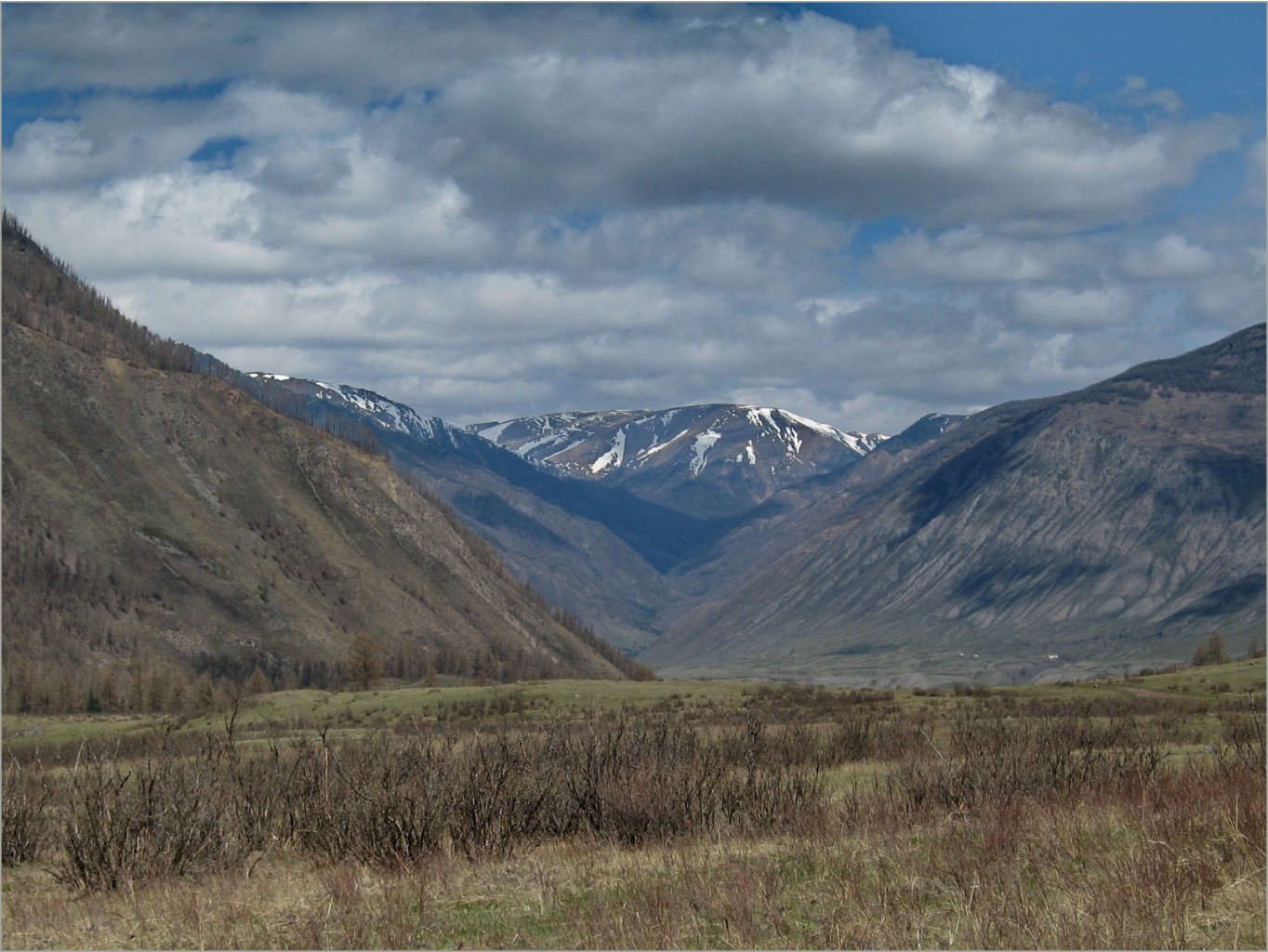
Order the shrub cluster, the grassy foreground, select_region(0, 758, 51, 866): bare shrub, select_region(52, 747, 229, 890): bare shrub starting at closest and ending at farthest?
1. the grassy foreground
2. select_region(52, 747, 229, 890): bare shrub
3. the shrub cluster
4. select_region(0, 758, 51, 866): bare shrub

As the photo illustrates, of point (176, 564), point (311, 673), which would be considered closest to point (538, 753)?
point (311, 673)

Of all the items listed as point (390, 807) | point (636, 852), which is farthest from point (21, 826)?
point (636, 852)

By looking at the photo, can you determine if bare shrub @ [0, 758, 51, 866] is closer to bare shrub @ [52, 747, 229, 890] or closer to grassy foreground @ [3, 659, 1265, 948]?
grassy foreground @ [3, 659, 1265, 948]

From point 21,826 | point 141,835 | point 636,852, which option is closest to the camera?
point 636,852

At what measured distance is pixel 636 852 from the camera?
63.7 ft

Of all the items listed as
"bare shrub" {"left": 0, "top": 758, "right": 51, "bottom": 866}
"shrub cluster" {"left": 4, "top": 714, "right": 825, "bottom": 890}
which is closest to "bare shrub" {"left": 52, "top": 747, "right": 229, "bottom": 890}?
"shrub cluster" {"left": 4, "top": 714, "right": 825, "bottom": 890}

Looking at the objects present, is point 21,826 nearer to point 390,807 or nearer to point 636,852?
point 390,807

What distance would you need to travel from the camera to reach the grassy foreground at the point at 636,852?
45.0 feet

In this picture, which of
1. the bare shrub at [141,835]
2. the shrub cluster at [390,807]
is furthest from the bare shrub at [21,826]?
the bare shrub at [141,835]

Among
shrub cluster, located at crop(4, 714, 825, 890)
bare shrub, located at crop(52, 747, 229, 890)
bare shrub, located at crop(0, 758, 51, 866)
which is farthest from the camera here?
bare shrub, located at crop(0, 758, 51, 866)

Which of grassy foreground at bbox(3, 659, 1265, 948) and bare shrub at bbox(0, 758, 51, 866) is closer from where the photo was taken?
grassy foreground at bbox(3, 659, 1265, 948)

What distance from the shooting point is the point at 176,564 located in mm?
183000

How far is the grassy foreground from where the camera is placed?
13.7 meters

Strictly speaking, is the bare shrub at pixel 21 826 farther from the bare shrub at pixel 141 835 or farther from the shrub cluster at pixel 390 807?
the bare shrub at pixel 141 835
